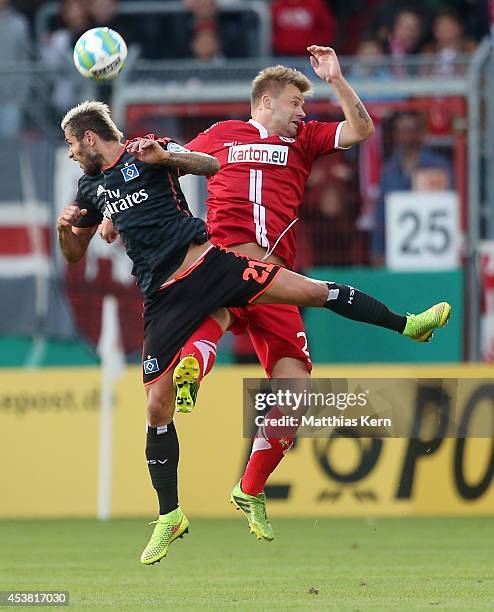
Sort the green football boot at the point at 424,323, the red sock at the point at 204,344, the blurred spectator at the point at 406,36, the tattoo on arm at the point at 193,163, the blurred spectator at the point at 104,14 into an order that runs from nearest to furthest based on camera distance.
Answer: the tattoo on arm at the point at 193,163
the red sock at the point at 204,344
the green football boot at the point at 424,323
the blurred spectator at the point at 406,36
the blurred spectator at the point at 104,14

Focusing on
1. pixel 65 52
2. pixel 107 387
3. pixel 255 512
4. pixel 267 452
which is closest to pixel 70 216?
pixel 267 452

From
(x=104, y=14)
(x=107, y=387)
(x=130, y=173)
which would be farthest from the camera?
(x=104, y=14)

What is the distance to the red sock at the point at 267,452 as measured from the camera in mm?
9516

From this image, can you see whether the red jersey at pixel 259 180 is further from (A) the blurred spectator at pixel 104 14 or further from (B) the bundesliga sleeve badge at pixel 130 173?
(A) the blurred spectator at pixel 104 14

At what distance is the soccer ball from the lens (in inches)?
361

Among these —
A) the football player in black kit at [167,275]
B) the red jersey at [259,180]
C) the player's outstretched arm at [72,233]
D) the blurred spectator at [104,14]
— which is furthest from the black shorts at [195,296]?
the blurred spectator at [104,14]

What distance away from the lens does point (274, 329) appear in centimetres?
958

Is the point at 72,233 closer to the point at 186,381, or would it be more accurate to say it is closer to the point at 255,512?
the point at 186,381

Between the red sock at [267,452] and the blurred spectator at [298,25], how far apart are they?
7.67 meters

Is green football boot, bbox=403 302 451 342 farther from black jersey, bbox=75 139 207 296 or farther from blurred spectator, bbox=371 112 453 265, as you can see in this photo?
blurred spectator, bbox=371 112 453 265

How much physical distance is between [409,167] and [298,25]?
2976mm

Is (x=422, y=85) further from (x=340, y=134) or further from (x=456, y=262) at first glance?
(x=340, y=134)

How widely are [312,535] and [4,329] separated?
181 inches

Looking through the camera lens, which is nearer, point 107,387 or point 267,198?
point 267,198
